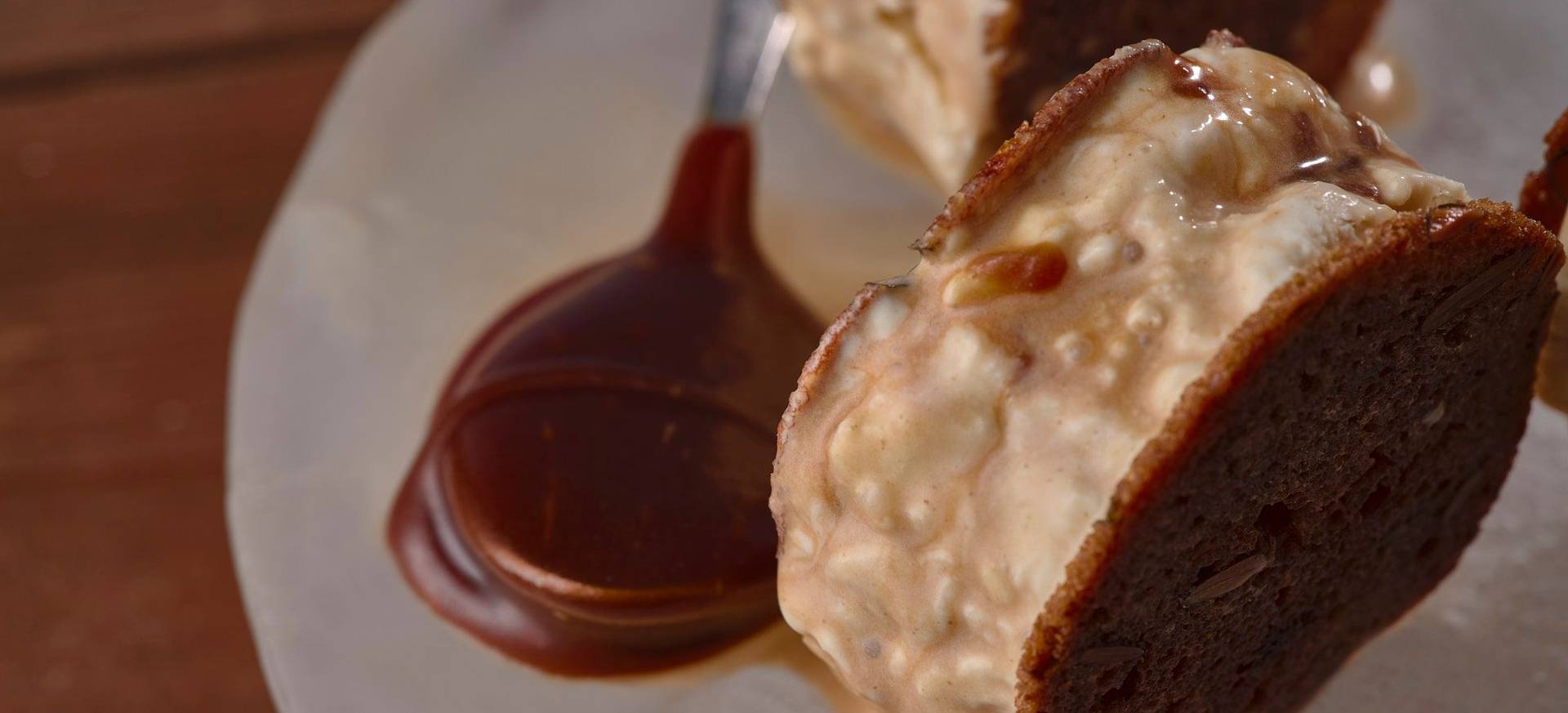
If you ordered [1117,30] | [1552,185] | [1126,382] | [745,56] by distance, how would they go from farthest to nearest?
[745,56]
[1117,30]
[1552,185]
[1126,382]

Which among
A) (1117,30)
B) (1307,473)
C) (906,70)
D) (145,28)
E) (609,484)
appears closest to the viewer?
(1307,473)

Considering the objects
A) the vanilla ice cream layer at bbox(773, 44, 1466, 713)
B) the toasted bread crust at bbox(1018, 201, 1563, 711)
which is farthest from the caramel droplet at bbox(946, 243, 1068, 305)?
the toasted bread crust at bbox(1018, 201, 1563, 711)

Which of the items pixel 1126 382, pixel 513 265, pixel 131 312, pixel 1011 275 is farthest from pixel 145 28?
pixel 1126 382

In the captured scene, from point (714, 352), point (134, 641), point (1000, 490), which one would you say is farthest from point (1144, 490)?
point (134, 641)

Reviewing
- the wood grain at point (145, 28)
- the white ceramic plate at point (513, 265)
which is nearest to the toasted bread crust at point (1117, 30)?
the white ceramic plate at point (513, 265)

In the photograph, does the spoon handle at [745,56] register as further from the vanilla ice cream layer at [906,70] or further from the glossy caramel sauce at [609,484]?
the glossy caramel sauce at [609,484]

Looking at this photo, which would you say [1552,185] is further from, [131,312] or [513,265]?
[131,312]
